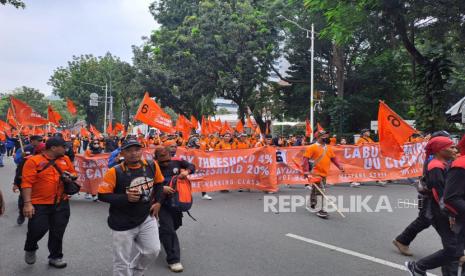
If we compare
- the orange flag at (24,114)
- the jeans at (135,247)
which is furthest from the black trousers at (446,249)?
the orange flag at (24,114)

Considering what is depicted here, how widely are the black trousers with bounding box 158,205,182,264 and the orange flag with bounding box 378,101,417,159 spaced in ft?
14.0

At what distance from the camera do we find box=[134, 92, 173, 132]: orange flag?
10992 millimetres

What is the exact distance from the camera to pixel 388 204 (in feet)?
31.0

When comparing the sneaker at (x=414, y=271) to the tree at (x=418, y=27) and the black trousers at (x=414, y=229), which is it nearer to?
the black trousers at (x=414, y=229)

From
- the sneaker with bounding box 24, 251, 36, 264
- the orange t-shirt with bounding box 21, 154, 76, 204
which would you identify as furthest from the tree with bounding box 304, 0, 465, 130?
the sneaker with bounding box 24, 251, 36, 264

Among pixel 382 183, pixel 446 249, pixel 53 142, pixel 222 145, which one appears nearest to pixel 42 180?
pixel 53 142

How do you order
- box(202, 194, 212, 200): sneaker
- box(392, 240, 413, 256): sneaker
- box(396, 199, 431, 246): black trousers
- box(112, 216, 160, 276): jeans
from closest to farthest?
box(112, 216, 160, 276): jeans
box(396, 199, 431, 246): black trousers
box(392, 240, 413, 256): sneaker
box(202, 194, 212, 200): sneaker

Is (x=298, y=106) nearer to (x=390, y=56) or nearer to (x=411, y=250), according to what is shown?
(x=390, y=56)

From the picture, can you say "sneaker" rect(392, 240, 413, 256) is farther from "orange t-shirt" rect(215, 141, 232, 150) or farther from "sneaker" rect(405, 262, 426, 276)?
"orange t-shirt" rect(215, 141, 232, 150)

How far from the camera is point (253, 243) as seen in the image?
612 cm

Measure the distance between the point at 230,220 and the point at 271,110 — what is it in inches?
1052

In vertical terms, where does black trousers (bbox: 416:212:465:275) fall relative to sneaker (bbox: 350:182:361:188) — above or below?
above

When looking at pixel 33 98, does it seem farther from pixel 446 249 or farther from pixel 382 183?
pixel 446 249

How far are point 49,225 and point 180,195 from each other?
161cm
